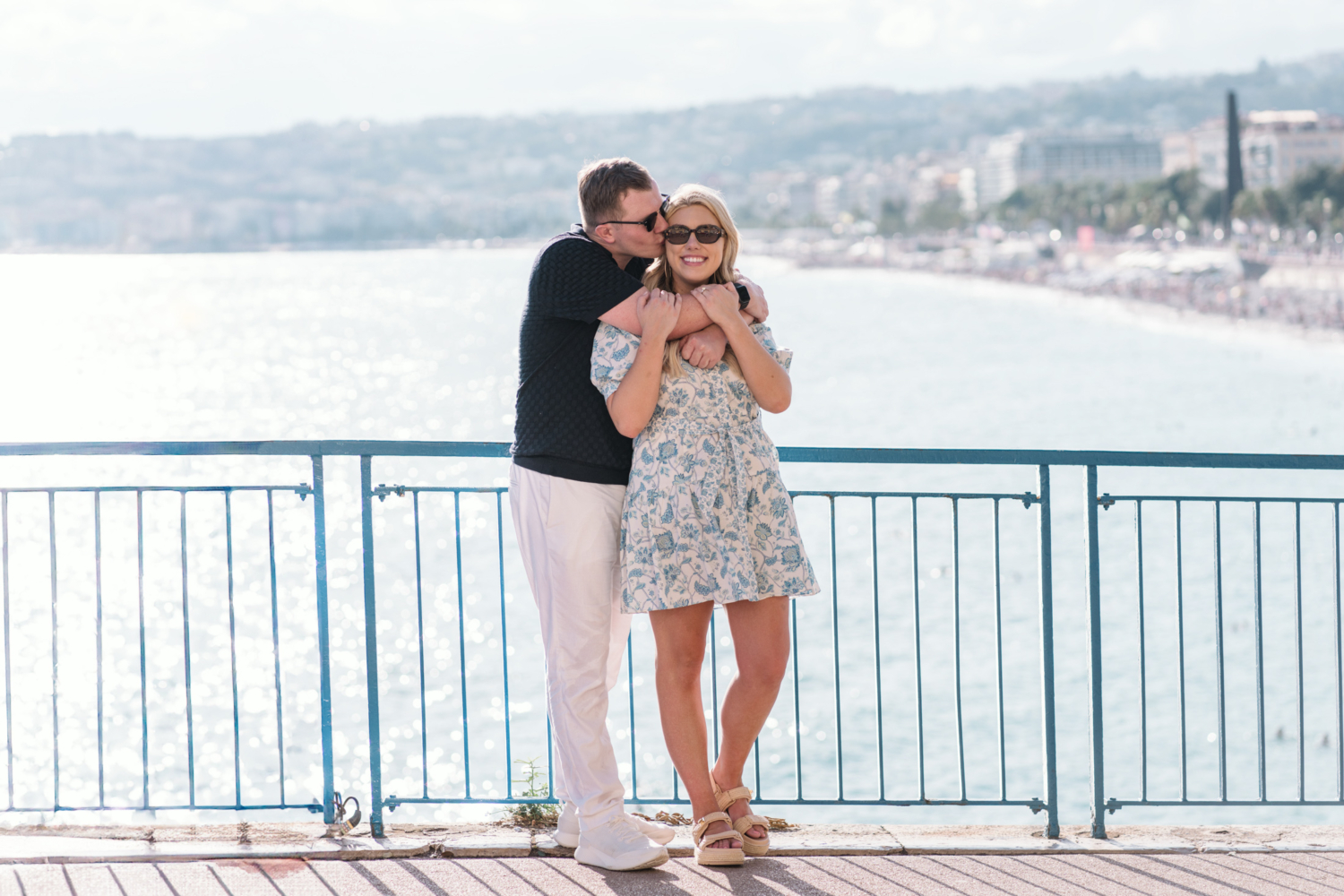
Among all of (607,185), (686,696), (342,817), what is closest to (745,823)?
(686,696)

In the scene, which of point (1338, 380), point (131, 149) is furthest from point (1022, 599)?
point (131, 149)

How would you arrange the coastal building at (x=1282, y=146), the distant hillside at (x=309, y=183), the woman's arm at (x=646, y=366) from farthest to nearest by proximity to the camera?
1. the coastal building at (x=1282, y=146)
2. the distant hillside at (x=309, y=183)
3. the woman's arm at (x=646, y=366)

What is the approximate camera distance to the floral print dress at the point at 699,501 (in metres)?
2.99

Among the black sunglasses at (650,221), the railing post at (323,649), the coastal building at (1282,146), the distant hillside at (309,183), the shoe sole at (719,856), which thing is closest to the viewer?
the black sunglasses at (650,221)

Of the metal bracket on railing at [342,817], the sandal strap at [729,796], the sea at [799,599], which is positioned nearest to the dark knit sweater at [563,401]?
the sea at [799,599]

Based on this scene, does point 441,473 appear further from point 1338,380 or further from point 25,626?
point 1338,380

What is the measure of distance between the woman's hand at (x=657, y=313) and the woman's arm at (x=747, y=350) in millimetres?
68

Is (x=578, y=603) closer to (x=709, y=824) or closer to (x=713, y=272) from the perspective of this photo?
(x=709, y=824)

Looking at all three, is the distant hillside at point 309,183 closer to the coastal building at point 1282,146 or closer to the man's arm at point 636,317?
the coastal building at point 1282,146

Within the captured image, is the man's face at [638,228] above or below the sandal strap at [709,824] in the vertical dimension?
above

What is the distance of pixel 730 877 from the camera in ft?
10.2

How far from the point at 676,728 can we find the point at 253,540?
40.1 m

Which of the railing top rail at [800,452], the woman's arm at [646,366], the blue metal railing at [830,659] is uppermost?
the woman's arm at [646,366]

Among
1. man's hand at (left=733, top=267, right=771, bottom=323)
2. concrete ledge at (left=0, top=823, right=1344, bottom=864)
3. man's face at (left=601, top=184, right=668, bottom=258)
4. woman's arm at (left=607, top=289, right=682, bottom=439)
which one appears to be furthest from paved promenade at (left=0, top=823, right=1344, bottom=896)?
man's face at (left=601, top=184, right=668, bottom=258)
